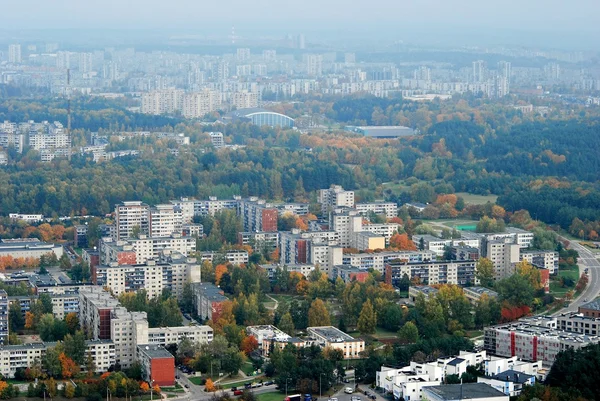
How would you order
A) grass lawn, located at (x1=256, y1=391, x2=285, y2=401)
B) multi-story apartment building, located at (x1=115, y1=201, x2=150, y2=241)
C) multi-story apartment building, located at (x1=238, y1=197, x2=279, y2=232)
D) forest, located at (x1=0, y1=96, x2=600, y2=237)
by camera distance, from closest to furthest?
1. grass lawn, located at (x1=256, y1=391, x2=285, y2=401)
2. multi-story apartment building, located at (x1=115, y1=201, x2=150, y2=241)
3. multi-story apartment building, located at (x1=238, y1=197, x2=279, y2=232)
4. forest, located at (x1=0, y1=96, x2=600, y2=237)

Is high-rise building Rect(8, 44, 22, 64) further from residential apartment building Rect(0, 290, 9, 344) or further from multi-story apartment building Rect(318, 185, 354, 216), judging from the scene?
residential apartment building Rect(0, 290, 9, 344)

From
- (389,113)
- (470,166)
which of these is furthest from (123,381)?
(389,113)

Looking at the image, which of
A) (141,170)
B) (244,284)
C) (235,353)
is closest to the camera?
(235,353)

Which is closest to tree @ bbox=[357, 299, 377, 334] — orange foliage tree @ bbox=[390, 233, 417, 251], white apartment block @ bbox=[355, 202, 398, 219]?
orange foliage tree @ bbox=[390, 233, 417, 251]

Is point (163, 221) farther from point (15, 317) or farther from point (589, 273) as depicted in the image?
point (589, 273)

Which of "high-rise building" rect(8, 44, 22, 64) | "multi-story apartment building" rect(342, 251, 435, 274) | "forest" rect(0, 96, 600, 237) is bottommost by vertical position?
"high-rise building" rect(8, 44, 22, 64)

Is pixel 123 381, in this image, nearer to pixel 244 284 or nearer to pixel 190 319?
pixel 190 319
